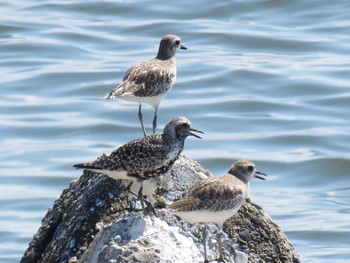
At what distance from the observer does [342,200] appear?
642 inches

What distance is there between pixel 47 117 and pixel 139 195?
10887 millimetres

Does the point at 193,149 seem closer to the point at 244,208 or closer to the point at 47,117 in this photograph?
the point at 47,117

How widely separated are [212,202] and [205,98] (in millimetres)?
11494

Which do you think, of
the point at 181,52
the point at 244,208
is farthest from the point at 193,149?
Answer: the point at 244,208

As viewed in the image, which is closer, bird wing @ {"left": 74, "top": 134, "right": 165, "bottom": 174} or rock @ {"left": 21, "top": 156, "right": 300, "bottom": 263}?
rock @ {"left": 21, "top": 156, "right": 300, "bottom": 263}

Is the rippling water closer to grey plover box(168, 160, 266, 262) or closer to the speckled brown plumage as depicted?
grey plover box(168, 160, 266, 262)

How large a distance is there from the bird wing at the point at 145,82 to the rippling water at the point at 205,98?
12.4 feet

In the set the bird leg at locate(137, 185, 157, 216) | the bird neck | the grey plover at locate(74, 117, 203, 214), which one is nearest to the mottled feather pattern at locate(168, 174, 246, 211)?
the bird leg at locate(137, 185, 157, 216)

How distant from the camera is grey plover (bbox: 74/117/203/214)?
27.0 ft

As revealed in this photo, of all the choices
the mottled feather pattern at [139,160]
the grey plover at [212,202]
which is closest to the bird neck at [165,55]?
the grey plover at [212,202]

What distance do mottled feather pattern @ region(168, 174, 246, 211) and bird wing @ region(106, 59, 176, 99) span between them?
268cm

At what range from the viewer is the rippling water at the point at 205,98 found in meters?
16.1

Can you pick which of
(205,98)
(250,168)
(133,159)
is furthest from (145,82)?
(205,98)

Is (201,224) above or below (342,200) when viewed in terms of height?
above
